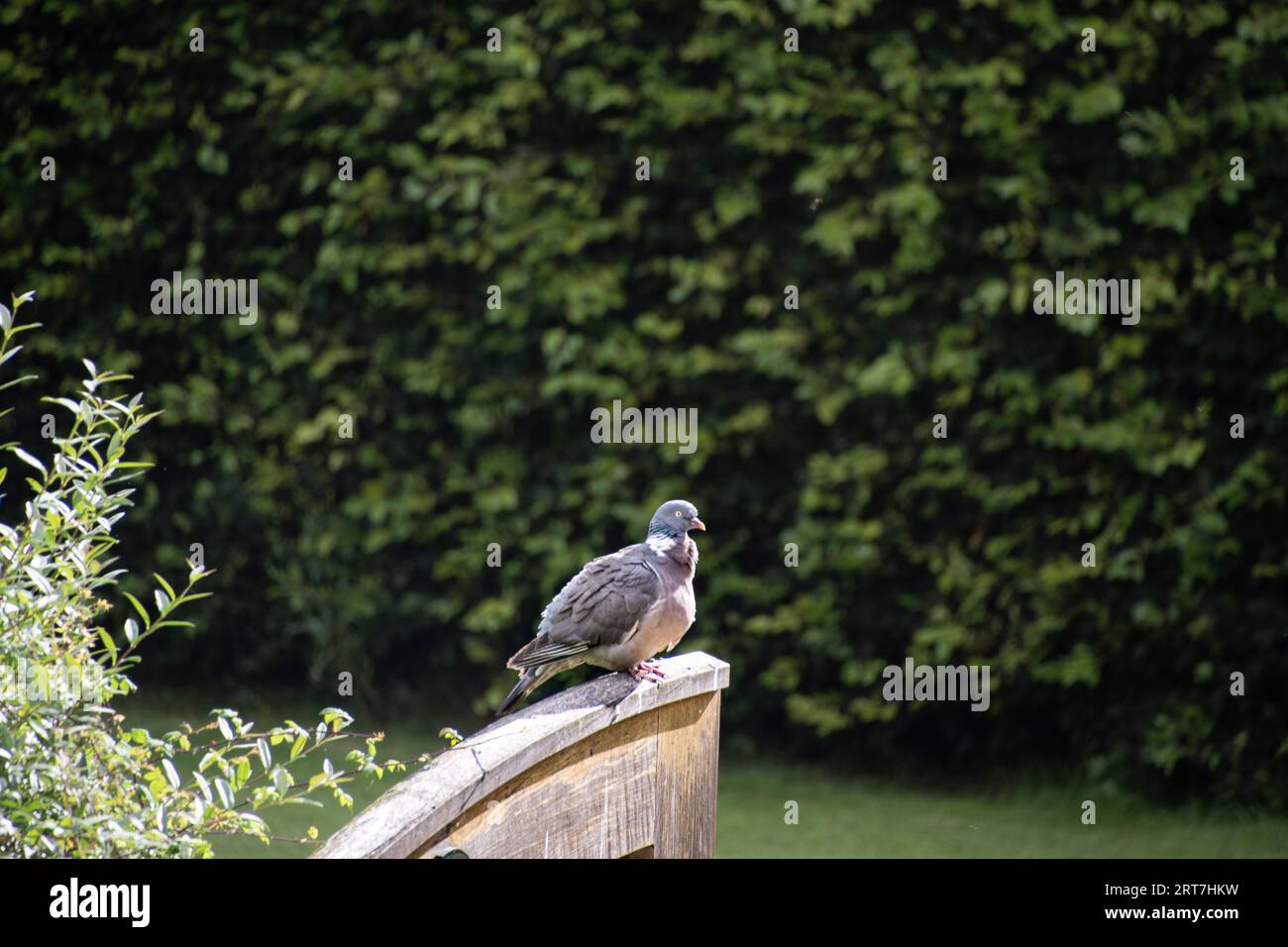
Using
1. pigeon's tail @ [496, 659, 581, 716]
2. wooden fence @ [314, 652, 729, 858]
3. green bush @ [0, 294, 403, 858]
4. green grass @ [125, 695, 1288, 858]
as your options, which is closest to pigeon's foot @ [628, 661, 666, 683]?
wooden fence @ [314, 652, 729, 858]

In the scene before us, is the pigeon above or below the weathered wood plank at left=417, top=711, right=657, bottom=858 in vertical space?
above

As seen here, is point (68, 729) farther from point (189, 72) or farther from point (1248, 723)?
point (189, 72)

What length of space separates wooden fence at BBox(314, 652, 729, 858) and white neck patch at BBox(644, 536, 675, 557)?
2.15 feet

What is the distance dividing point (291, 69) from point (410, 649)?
2868 mm

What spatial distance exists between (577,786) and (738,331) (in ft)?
12.3

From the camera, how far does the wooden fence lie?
2023 mm

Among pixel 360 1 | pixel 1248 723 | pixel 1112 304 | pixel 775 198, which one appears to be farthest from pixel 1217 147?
pixel 360 1

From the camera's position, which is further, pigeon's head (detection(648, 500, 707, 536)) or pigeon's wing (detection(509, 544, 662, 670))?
pigeon's head (detection(648, 500, 707, 536))

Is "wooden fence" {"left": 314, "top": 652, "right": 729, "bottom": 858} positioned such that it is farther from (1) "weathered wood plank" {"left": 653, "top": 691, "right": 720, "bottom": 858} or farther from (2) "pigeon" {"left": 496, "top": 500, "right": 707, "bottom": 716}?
(2) "pigeon" {"left": 496, "top": 500, "right": 707, "bottom": 716}

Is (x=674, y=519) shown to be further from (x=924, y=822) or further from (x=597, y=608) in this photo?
(x=924, y=822)

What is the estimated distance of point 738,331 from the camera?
5953mm

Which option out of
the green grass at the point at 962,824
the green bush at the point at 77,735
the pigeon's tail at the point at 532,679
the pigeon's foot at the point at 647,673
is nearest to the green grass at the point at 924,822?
the green grass at the point at 962,824

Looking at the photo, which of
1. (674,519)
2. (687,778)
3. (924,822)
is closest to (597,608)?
(674,519)

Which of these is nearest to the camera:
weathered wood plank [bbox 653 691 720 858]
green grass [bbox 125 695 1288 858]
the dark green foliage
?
weathered wood plank [bbox 653 691 720 858]
